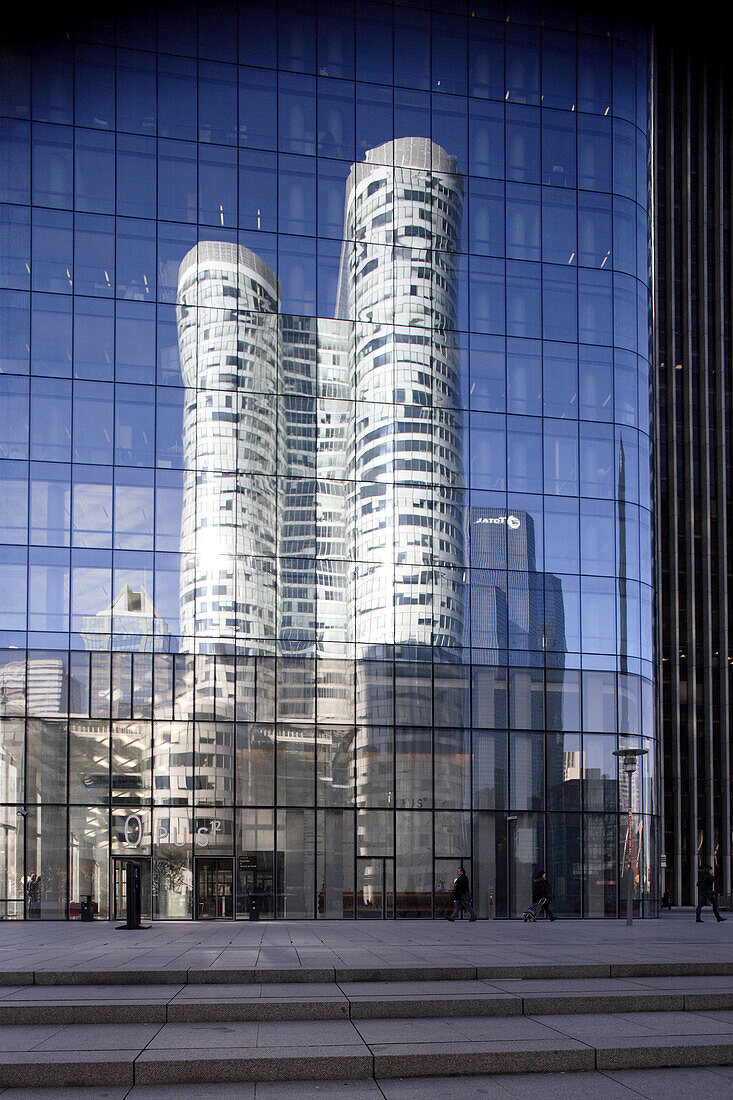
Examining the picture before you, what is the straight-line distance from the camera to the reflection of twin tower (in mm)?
34062

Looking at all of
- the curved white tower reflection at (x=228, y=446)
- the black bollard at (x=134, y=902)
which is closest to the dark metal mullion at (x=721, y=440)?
the curved white tower reflection at (x=228, y=446)

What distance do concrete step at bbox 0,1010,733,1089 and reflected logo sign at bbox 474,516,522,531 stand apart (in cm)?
2582

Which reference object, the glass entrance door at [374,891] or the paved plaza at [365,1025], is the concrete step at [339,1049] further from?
the glass entrance door at [374,891]

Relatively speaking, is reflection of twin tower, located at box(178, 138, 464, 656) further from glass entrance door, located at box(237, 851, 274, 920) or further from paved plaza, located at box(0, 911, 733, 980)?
paved plaza, located at box(0, 911, 733, 980)

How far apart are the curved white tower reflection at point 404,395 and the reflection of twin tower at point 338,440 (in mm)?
51

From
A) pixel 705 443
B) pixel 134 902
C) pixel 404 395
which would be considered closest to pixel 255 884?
pixel 134 902

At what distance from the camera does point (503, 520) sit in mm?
35875

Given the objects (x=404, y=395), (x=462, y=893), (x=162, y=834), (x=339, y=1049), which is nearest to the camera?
(x=339, y=1049)

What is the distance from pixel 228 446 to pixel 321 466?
10.9 ft

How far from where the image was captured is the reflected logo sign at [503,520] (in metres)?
35.8

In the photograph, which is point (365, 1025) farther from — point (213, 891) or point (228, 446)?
point (228, 446)

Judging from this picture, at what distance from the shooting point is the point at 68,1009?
10.5m

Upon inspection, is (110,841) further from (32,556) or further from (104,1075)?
(104,1075)

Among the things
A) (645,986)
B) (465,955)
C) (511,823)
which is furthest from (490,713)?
(645,986)
